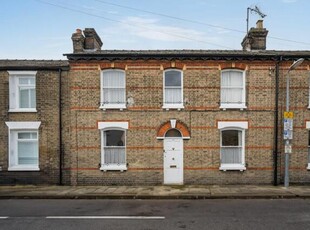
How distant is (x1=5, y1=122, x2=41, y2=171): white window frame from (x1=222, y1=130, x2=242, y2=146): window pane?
9.65 m

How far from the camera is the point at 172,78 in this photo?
1460 centimetres

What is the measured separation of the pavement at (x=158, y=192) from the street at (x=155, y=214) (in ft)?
1.50

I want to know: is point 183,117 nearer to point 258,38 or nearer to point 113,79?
point 113,79

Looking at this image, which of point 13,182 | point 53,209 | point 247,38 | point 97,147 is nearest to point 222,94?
point 247,38

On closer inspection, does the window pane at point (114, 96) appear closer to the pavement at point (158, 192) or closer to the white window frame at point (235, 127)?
the pavement at point (158, 192)

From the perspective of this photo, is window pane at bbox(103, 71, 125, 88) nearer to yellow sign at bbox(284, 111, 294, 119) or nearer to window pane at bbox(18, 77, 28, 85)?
window pane at bbox(18, 77, 28, 85)

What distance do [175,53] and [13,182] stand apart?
10745 millimetres

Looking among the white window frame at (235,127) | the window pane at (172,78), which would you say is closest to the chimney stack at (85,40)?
the window pane at (172,78)

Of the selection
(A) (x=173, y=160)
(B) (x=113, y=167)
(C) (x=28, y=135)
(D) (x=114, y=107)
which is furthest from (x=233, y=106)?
(C) (x=28, y=135)

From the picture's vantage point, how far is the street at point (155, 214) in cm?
843

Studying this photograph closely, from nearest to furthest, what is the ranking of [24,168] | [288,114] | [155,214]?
[155,214]
[288,114]
[24,168]

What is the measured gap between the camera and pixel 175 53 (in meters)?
14.2

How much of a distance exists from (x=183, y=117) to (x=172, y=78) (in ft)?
6.90

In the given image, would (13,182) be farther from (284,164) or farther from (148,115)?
(284,164)
